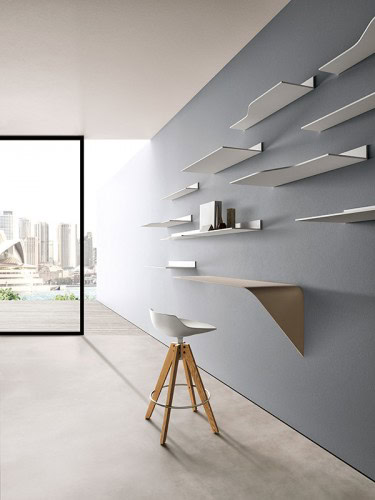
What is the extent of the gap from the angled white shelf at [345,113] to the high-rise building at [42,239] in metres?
4.79

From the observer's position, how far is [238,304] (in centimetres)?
354

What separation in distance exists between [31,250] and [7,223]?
19.7 inches

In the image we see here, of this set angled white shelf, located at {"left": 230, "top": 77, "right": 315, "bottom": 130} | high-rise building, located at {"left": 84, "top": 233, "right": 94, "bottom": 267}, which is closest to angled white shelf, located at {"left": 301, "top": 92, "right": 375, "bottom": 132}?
angled white shelf, located at {"left": 230, "top": 77, "right": 315, "bottom": 130}

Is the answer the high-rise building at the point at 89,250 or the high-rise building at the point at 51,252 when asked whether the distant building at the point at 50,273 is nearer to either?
the high-rise building at the point at 51,252

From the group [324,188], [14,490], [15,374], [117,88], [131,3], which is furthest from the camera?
[117,88]

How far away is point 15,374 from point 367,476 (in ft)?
10.00

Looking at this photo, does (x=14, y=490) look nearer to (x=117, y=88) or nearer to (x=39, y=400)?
(x=39, y=400)

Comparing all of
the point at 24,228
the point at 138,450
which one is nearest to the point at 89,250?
the point at 24,228

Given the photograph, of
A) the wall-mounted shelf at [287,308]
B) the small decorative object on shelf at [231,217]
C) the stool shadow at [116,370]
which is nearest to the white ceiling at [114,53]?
the small decorative object on shelf at [231,217]

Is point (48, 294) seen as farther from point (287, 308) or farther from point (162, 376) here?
point (287, 308)

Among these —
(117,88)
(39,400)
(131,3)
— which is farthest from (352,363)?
(117,88)

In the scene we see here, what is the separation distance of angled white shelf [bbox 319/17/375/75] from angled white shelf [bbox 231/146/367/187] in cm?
43

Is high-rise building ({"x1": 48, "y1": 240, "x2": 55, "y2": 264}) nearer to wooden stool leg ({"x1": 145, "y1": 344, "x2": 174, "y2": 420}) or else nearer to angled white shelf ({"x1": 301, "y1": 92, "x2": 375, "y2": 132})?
wooden stool leg ({"x1": 145, "y1": 344, "x2": 174, "y2": 420})

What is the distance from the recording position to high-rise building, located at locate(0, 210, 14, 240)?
20.5 feet
